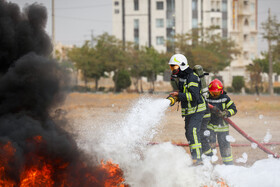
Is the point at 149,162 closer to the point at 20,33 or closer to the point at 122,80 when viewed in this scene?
the point at 20,33

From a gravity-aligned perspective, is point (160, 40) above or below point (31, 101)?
above

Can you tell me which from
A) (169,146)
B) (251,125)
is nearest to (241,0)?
(251,125)

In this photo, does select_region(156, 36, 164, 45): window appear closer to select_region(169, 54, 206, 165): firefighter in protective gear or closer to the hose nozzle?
select_region(169, 54, 206, 165): firefighter in protective gear

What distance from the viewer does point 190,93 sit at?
21.5 ft

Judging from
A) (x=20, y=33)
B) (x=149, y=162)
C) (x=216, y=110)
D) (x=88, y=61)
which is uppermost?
(x=88, y=61)

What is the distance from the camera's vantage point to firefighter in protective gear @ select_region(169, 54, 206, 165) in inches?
257

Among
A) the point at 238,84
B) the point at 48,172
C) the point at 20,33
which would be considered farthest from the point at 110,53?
the point at 48,172

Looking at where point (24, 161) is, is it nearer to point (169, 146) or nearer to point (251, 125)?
point (169, 146)

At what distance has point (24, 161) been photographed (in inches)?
185

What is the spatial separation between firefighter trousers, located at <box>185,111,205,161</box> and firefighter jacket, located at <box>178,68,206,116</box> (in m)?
0.08

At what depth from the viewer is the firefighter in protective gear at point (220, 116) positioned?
7.34 meters

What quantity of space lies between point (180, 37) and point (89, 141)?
1323 inches

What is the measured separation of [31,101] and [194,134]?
261 centimetres

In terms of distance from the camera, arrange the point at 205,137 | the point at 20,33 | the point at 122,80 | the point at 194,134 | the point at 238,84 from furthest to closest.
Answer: the point at 238,84 → the point at 122,80 → the point at 205,137 → the point at 194,134 → the point at 20,33
